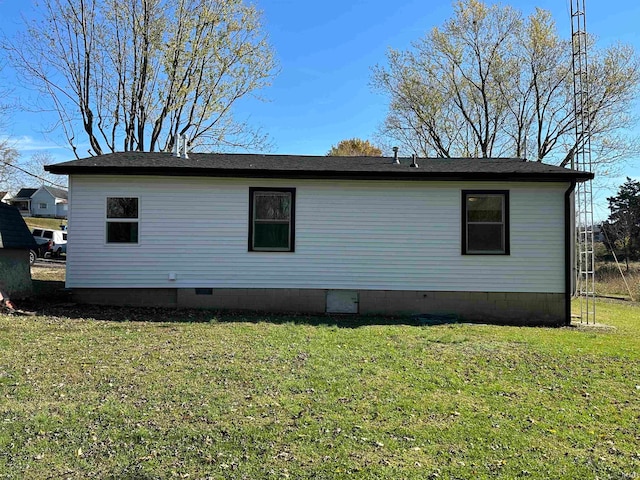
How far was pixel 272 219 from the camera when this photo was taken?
9711 mm

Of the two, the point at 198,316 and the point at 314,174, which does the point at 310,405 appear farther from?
the point at 314,174

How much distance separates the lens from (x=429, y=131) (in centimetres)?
2556

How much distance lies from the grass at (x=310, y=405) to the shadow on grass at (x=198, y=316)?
43.4 inches

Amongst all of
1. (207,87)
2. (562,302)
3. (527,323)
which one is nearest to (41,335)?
(527,323)

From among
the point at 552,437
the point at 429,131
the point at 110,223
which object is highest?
the point at 429,131

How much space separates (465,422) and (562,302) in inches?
267

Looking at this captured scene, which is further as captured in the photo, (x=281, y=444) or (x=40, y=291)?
(x=40, y=291)

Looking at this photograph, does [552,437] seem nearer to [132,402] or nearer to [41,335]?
[132,402]

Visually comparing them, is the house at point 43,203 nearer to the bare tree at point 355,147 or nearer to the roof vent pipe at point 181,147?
the bare tree at point 355,147

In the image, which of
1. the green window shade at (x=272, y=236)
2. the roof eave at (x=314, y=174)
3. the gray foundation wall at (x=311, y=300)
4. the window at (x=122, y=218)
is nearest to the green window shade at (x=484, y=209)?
the roof eave at (x=314, y=174)

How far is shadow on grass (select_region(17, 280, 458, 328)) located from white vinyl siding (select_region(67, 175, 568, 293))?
0.60 meters

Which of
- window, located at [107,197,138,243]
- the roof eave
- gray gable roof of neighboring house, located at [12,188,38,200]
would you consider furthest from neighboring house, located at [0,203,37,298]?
gray gable roof of neighboring house, located at [12,188,38,200]

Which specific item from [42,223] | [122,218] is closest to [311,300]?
[122,218]

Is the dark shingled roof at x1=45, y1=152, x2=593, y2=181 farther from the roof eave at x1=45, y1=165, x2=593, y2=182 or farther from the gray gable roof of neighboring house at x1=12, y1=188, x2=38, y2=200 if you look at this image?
the gray gable roof of neighboring house at x1=12, y1=188, x2=38, y2=200
